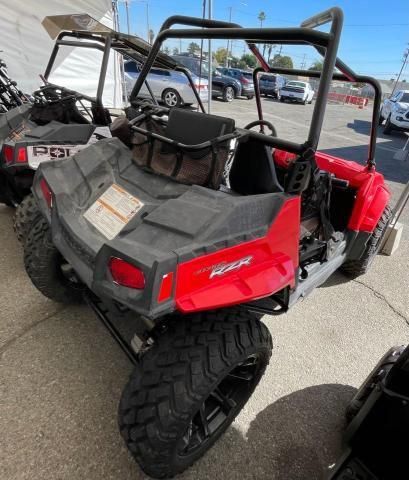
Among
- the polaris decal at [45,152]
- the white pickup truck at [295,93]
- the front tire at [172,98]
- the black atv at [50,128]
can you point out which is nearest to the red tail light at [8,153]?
the black atv at [50,128]

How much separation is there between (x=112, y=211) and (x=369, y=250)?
7.80ft

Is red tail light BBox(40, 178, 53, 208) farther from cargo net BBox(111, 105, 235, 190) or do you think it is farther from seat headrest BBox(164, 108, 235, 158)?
seat headrest BBox(164, 108, 235, 158)

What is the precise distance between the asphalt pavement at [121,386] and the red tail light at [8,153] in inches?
34.3

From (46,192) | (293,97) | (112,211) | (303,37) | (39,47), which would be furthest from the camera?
(293,97)

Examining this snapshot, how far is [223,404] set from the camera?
1.58 metres

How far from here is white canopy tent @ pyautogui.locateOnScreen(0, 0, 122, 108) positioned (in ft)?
23.6

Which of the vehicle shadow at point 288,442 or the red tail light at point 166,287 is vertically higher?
the red tail light at point 166,287

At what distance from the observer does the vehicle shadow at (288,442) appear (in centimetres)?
154

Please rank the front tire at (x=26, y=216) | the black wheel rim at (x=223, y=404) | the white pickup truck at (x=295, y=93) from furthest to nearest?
the white pickup truck at (x=295, y=93) < the front tire at (x=26, y=216) < the black wheel rim at (x=223, y=404)

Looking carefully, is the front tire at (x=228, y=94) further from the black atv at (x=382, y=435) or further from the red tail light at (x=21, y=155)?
the black atv at (x=382, y=435)

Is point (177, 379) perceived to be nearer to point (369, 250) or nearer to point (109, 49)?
point (369, 250)

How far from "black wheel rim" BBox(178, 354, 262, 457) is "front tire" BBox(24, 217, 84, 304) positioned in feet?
3.19

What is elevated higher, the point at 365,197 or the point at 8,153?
the point at 8,153

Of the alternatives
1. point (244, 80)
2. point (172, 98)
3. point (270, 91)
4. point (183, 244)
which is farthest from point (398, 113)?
point (183, 244)
